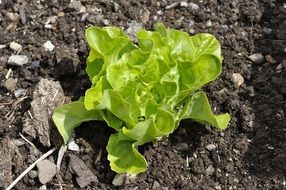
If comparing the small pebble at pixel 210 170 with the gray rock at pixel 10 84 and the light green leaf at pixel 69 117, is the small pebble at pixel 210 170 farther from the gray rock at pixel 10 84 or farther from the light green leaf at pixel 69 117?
the gray rock at pixel 10 84

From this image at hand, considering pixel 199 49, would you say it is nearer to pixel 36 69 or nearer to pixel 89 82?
pixel 89 82

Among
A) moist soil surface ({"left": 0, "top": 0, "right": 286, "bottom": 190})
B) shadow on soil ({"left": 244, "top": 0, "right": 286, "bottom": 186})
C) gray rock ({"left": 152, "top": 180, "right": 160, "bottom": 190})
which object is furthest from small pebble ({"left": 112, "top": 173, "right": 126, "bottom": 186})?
shadow on soil ({"left": 244, "top": 0, "right": 286, "bottom": 186})

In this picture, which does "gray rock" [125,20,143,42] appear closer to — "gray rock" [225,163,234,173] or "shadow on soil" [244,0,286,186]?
"shadow on soil" [244,0,286,186]

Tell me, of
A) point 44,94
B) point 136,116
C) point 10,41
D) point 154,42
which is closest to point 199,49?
point 154,42

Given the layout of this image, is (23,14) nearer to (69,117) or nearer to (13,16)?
(13,16)

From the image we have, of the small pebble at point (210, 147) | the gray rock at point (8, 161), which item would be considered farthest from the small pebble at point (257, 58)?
the gray rock at point (8, 161)

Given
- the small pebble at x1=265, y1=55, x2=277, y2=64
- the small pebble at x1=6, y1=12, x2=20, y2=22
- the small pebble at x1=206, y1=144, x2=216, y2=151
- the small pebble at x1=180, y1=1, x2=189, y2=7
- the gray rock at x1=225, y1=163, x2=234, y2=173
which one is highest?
the small pebble at x1=180, y1=1, x2=189, y2=7

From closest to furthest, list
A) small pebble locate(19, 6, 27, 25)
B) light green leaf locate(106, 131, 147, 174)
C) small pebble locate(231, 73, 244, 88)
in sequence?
light green leaf locate(106, 131, 147, 174), small pebble locate(231, 73, 244, 88), small pebble locate(19, 6, 27, 25)
